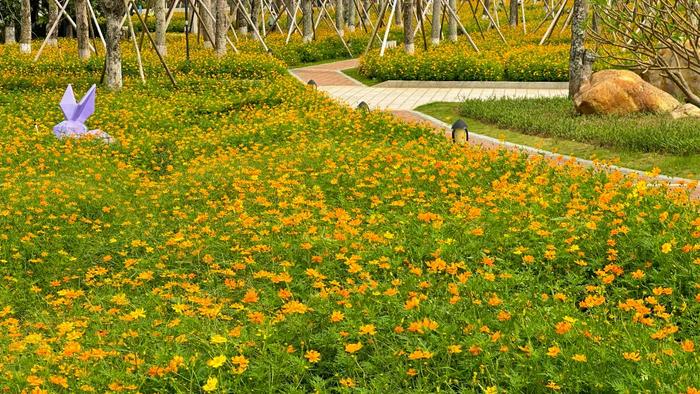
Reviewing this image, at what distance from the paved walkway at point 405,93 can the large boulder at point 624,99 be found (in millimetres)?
3242

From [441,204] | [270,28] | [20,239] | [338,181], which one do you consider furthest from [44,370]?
[270,28]

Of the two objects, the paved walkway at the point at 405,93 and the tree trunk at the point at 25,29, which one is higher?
the tree trunk at the point at 25,29

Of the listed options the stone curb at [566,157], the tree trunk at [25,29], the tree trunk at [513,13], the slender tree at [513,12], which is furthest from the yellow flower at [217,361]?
the slender tree at [513,12]

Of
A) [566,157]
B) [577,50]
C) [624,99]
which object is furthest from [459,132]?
[577,50]

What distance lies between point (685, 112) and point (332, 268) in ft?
32.5

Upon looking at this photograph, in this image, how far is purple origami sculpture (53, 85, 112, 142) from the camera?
1264 cm

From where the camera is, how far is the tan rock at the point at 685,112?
45.0 ft

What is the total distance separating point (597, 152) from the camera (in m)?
12.0

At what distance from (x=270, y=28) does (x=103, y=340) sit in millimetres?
39237

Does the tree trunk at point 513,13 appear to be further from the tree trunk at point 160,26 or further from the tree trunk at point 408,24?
the tree trunk at point 160,26

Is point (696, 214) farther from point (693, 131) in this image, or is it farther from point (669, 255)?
point (693, 131)

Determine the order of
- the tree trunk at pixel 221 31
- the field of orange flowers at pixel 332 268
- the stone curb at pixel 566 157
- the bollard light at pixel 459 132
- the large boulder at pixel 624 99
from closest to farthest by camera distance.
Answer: the field of orange flowers at pixel 332 268
the stone curb at pixel 566 157
the bollard light at pixel 459 132
the large boulder at pixel 624 99
the tree trunk at pixel 221 31

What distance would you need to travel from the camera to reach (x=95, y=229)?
8.16 metres

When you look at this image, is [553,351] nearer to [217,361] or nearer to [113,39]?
[217,361]
